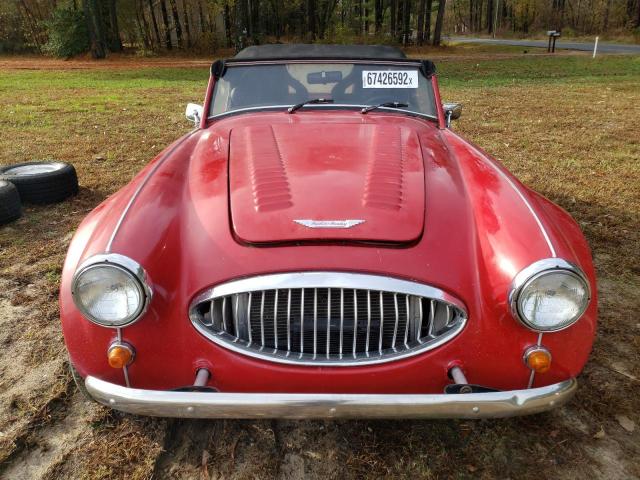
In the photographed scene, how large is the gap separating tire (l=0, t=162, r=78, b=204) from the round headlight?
3334 mm

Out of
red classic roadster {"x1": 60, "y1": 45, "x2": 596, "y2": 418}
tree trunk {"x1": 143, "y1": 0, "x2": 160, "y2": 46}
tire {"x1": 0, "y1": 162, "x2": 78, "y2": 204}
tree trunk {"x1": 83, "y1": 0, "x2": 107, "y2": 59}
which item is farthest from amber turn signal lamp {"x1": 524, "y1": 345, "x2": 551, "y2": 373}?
tree trunk {"x1": 143, "y1": 0, "x2": 160, "y2": 46}

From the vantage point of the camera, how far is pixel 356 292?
1.78 meters

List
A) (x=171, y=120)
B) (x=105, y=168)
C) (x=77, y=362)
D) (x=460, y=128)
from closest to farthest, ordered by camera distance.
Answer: (x=77, y=362)
(x=105, y=168)
(x=460, y=128)
(x=171, y=120)

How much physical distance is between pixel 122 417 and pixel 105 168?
4222mm

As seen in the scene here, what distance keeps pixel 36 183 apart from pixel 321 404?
397 cm

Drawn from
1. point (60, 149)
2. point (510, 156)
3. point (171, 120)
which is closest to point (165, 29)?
point (171, 120)

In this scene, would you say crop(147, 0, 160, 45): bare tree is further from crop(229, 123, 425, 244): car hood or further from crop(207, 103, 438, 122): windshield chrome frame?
crop(229, 123, 425, 244): car hood

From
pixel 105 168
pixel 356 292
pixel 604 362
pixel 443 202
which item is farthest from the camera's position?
pixel 105 168

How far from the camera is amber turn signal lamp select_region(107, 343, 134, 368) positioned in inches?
69.6

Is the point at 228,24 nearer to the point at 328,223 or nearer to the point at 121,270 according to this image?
the point at 328,223

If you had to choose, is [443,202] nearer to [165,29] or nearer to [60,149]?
[60,149]

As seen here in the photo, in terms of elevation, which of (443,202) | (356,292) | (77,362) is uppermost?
(443,202)

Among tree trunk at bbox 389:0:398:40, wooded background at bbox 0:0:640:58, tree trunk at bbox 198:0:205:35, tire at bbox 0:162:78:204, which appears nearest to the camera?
tire at bbox 0:162:78:204

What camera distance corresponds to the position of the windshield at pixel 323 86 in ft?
10.6
